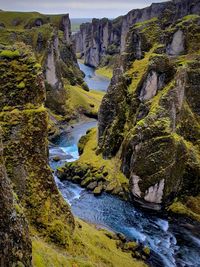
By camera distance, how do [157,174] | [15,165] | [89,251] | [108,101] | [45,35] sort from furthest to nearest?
[45,35] < [108,101] < [157,174] < [89,251] < [15,165]


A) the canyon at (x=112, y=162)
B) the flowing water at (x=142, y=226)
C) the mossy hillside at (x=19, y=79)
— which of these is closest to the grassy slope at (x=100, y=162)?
the canyon at (x=112, y=162)

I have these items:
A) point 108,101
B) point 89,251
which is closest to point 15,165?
point 89,251

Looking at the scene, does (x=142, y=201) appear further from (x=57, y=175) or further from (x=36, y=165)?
(x=36, y=165)

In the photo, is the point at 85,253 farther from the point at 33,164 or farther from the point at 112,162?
the point at 112,162

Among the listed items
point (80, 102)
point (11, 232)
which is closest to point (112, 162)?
point (11, 232)

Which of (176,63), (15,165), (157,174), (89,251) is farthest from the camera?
(176,63)

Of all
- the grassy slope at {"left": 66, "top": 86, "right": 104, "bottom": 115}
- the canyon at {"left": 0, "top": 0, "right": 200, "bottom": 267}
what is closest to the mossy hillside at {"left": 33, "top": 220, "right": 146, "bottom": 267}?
the canyon at {"left": 0, "top": 0, "right": 200, "bottom": 267}
